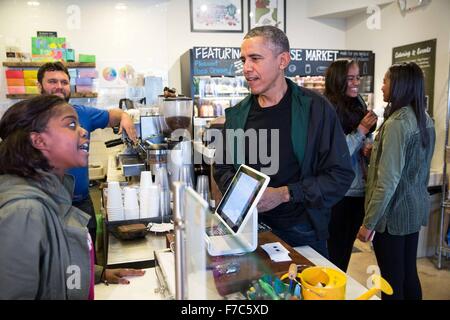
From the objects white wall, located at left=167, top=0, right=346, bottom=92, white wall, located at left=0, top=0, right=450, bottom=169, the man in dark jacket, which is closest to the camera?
the man in dark jacket

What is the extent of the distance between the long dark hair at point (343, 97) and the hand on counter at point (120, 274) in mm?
1805

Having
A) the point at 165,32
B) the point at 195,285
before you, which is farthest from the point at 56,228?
the point at 165,32

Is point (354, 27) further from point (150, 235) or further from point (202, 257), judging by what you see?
point (202, 257)

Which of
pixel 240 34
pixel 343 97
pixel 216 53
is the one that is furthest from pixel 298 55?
pixel 343 97

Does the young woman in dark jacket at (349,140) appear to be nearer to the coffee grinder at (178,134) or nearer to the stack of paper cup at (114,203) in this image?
the coffee grinder at (178,134)

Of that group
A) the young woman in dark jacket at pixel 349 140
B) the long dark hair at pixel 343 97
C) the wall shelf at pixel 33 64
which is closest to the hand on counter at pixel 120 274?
the young woman in dark jacket at pixel 349 140

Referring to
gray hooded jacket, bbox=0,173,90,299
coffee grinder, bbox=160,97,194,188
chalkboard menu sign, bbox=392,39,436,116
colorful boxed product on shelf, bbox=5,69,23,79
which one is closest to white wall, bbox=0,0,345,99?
colorful boxed product on shelf, bbox=5,69,23,79

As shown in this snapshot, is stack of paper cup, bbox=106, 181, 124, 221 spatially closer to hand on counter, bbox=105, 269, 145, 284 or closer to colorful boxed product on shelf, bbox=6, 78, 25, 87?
hand on counter, bbox=105, 269, 145, 284

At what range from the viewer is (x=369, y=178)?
239 cm

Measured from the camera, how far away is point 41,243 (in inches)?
39.2

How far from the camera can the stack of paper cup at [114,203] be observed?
2012mm

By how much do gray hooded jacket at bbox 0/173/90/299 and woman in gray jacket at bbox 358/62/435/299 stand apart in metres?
1.63

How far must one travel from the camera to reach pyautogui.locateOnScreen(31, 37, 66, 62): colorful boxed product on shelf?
5281mm
